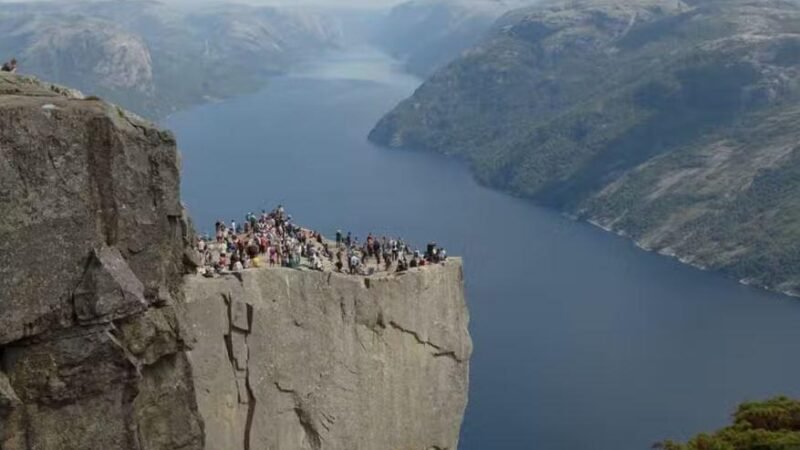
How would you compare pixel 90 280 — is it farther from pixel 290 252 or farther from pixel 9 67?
pixel 290 252

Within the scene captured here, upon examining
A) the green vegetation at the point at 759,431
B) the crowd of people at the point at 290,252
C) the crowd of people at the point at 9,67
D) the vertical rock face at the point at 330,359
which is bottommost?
the green vegetation at the point at 759,431

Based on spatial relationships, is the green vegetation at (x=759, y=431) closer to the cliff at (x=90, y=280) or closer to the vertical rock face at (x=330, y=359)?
the vertical rock face at (x=330, y=359)

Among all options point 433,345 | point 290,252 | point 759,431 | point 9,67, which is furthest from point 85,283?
point 759,431

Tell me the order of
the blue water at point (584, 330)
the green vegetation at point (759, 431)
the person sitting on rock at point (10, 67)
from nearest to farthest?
the person sitting on rock at point (10, 67)
the green vegetation at point (759, 431)
the blue water at point (584, 330)

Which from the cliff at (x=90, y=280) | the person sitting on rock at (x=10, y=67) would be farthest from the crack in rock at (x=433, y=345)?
the person sitting on rock at (x=10, y=67)

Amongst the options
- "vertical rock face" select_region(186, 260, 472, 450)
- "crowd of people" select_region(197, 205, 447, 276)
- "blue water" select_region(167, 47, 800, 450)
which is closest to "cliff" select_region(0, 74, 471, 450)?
"vertical rock face" select_region(186, 260, 472, 450)

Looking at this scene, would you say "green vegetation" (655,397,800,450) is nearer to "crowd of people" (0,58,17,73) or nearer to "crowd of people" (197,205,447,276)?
"crowd of people" (197,205,447,276)

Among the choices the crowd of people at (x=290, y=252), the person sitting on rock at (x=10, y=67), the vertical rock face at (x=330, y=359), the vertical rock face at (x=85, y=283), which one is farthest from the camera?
the crowd of people at (x=290, y=252)

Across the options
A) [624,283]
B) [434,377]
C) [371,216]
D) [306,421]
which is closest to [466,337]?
[434,377]
